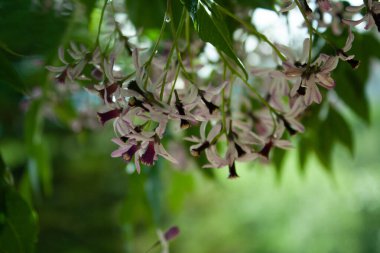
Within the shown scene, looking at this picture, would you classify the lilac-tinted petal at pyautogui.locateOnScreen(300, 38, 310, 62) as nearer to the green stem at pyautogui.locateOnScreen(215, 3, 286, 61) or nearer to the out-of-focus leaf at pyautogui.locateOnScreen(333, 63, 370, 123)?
the green stem at pyautogui.locateOnScreen(215, 3, 286, 61)

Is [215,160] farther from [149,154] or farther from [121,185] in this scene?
[121,185]

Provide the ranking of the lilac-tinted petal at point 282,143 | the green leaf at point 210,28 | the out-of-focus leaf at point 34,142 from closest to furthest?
the green leaf at point 210,28
the lilac-tinted petal at point 282,143
the out-of-focus leaf at point 34,142

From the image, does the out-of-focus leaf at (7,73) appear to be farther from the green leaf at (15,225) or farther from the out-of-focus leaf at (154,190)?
the out-of-focus leaf at (154,190)

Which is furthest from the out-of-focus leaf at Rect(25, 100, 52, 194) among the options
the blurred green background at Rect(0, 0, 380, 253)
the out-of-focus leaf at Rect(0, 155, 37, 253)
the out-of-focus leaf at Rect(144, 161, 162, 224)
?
the out-of-focus leaf at Rect(0, 155, 37, 253)

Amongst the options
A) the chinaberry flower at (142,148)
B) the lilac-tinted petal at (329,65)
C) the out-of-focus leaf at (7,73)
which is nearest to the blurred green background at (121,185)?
the out-of-focus leaf at (7,73)

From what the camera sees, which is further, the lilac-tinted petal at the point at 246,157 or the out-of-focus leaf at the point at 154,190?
the out-of-focus leaf at the point at 154,190

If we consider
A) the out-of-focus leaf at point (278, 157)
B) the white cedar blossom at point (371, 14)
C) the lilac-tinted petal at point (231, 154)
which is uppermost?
the white cedar blossom at point (371, 14)

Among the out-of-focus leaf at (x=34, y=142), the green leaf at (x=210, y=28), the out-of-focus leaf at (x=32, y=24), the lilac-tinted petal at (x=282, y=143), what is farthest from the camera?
the out-of-focus leaf at (x=34, y=142)

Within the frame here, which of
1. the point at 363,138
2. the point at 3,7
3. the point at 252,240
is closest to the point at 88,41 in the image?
the point at 3,7

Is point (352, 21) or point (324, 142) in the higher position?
point (352, 21)

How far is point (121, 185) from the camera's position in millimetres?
2842

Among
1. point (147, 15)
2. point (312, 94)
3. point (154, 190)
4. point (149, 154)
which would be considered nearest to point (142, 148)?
point (149, 154)

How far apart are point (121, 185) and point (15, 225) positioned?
7.98 feet

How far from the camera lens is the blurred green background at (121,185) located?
658 millimetres
